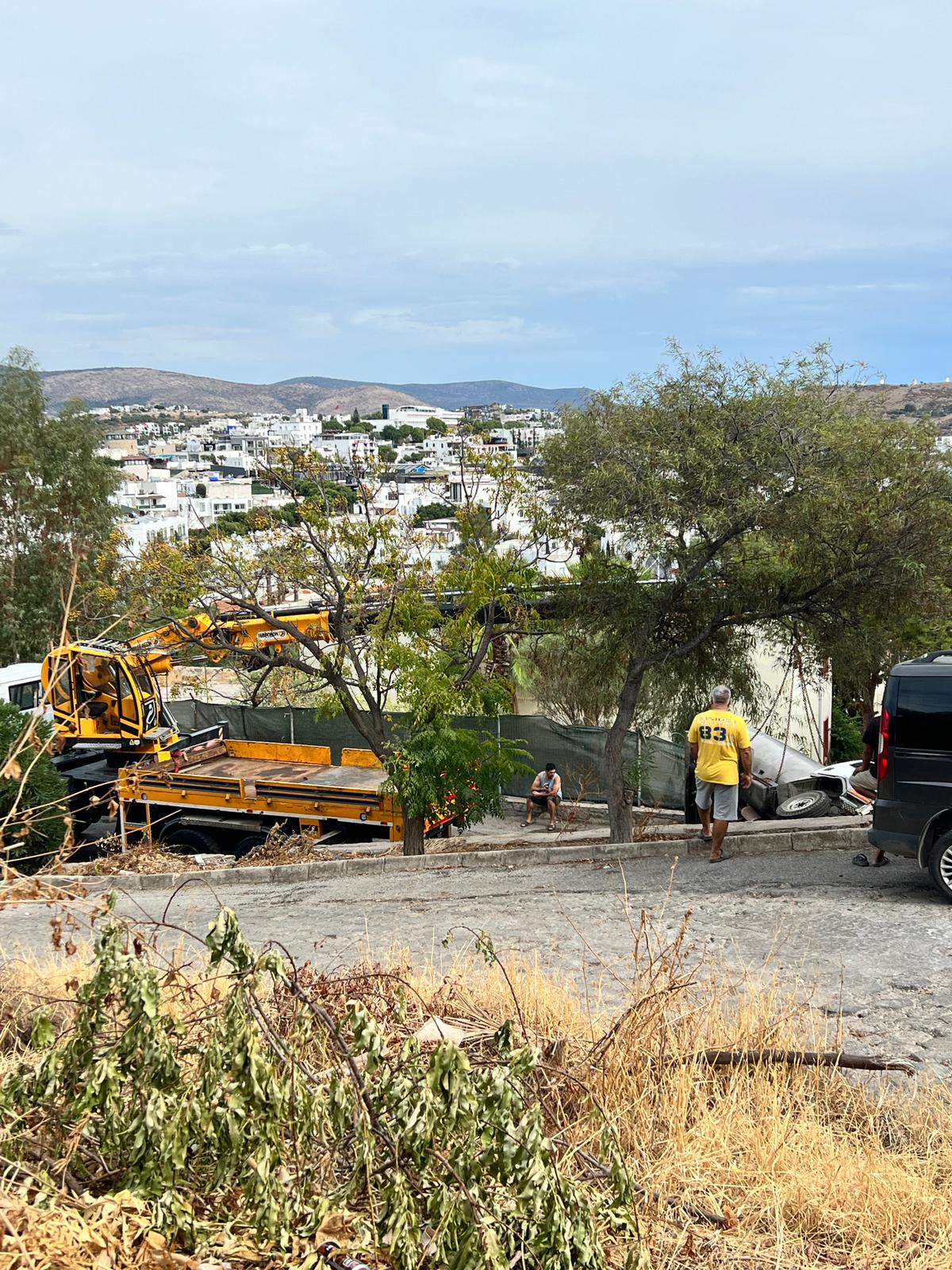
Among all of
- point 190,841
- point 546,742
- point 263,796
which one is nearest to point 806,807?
point 546,742

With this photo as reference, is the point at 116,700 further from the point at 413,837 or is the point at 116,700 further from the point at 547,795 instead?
the point at 547,795

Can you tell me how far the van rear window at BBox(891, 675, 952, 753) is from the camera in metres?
9.43

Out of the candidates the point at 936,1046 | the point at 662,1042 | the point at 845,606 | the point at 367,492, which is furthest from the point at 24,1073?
the point at 367,492

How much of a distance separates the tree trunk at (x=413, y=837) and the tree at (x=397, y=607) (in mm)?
14

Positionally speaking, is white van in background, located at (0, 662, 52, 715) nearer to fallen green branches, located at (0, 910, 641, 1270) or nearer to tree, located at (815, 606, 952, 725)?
tree, located at (815, 606, 952, 725)

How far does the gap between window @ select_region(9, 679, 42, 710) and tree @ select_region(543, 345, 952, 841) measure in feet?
38.1

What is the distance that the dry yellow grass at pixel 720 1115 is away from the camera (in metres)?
4.05

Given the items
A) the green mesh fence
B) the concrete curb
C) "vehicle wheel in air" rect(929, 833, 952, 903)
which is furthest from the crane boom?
Result: "vehicle wheel in air" rect(929, 833, 952, 903)

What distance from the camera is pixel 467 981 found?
21.0 feet

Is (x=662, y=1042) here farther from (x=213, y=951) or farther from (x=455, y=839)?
(x=455, y=839)

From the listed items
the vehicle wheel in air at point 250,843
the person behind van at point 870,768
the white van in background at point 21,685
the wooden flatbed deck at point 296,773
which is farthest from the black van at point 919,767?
the white van in background at point 21,685

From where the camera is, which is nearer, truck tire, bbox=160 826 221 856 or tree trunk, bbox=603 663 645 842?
tree trunk, bbox=603 663 645 842

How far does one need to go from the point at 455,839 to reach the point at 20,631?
19816 millimetres

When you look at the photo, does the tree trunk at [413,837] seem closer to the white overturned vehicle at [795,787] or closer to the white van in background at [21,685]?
the white overturned vehicle at [795,787]
